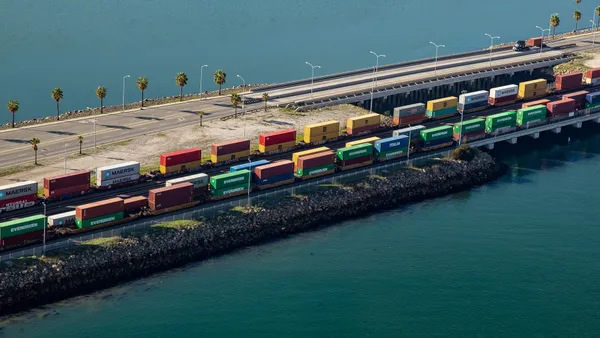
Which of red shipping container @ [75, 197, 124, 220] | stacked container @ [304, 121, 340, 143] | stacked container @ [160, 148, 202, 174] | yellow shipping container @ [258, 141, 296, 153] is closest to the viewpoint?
red shipping container @ [75, 197, 124, 220]

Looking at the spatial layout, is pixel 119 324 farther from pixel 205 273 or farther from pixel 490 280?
pixel 490 280

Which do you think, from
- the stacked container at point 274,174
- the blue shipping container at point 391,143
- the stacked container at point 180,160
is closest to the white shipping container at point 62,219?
the stacked container at point 180,160

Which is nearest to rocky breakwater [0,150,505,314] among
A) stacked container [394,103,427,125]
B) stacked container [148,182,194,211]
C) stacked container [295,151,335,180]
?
stacked container [295,151,335,180]

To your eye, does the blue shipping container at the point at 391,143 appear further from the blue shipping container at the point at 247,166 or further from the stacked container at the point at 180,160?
the stacked container at the point at 180,160

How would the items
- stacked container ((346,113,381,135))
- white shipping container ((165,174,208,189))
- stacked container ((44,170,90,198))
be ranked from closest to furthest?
stacked container ((44,170,90,198))
white shipping container ((165,174,208,189))
stacked container ((346,113,381,135))

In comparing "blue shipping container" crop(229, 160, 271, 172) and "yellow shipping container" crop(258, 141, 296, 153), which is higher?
"yellow shipping container" crop(258, 141, 296, 153)

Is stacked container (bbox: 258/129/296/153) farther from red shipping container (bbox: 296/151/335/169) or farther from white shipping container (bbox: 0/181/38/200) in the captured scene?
white shipping container (bbox: 0/181/38/200)

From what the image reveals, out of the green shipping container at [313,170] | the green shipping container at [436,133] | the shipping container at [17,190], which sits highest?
the green shipping container at [436,133]
